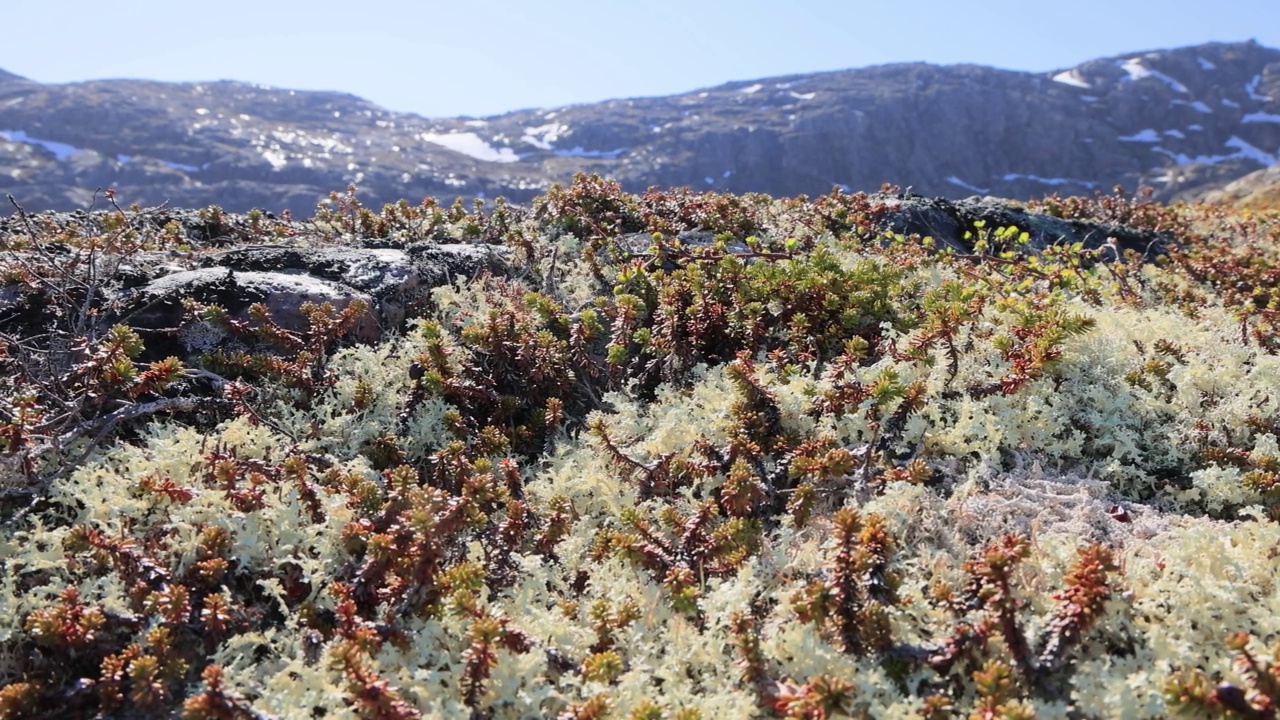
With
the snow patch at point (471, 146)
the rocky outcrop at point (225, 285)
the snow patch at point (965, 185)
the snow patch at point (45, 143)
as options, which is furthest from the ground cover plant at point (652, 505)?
the snow patch at point (965, 185)

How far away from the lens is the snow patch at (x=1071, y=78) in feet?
519

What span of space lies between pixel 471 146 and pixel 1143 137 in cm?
12324

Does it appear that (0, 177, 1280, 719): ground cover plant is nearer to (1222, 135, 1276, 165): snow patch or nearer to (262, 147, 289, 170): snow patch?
(262, 147, 289, 170): snow patch

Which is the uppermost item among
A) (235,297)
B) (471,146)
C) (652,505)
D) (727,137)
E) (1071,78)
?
(1071,78)

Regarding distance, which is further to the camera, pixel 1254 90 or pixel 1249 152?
pixel 1254 90

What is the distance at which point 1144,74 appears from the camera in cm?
15575

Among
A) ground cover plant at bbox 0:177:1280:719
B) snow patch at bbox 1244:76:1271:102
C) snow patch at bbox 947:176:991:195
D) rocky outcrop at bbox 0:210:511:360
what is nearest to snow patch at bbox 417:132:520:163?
snow patch at bbox 947:176:991:195

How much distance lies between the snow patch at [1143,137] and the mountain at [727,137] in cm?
56

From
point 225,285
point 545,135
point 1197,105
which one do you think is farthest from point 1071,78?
point 225,285

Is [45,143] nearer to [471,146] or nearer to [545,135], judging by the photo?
[471,146]

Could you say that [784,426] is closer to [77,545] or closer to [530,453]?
[530,453]

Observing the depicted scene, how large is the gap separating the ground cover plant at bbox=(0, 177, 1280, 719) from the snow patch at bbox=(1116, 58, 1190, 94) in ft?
604

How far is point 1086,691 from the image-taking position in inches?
101

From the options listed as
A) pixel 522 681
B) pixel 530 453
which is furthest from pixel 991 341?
pixel 522 681
